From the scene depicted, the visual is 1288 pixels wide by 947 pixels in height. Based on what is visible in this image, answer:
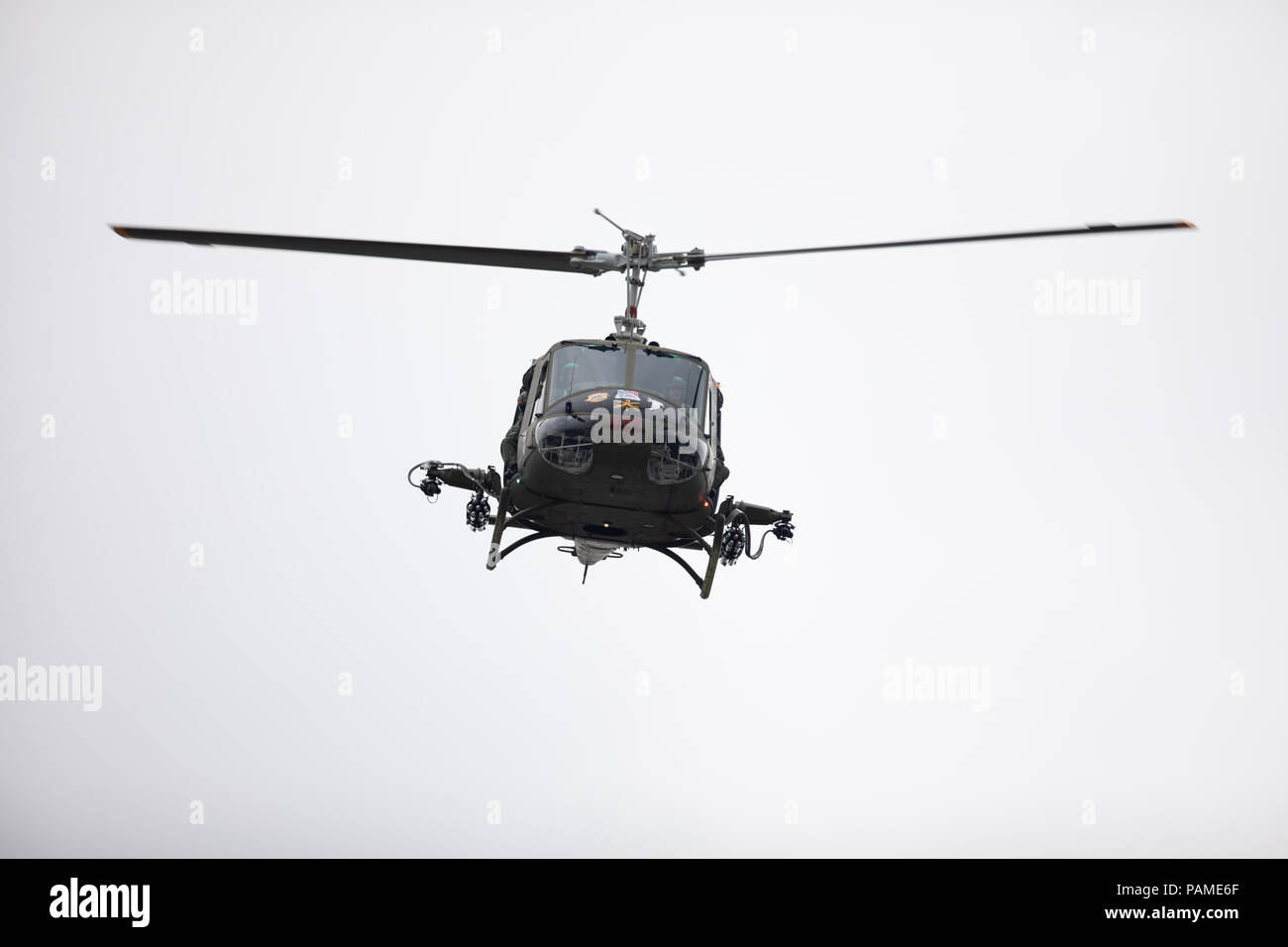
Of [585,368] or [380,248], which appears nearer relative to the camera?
[380,248]

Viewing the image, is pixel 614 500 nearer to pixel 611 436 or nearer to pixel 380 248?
pixel 611 436

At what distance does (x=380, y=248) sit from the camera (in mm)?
19125

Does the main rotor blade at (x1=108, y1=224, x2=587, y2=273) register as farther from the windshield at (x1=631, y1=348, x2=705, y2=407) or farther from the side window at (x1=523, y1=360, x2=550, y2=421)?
the windshield at (x1=631, y1=348, x2=705, y2=407)

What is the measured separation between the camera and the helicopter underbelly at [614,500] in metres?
19.0

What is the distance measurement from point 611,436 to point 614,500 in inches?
46.4

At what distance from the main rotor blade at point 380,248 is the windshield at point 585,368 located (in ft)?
4.07

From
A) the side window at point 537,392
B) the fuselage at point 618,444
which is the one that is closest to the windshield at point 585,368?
the fuselage at point 618,444

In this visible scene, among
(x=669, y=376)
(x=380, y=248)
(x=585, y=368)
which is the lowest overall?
(x=669, y=376)

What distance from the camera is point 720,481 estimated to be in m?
20.8

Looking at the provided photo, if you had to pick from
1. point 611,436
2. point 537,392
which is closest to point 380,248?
point 537,392
